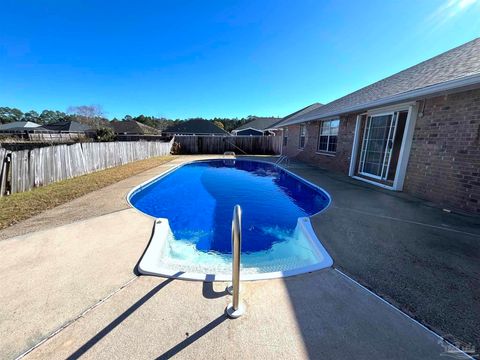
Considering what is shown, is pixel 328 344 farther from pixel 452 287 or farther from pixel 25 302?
pixel 25 302

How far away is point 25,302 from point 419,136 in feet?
28.7

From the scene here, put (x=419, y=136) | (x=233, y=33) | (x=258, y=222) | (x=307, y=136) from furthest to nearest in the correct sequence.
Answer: (x=307, y=136)
(x=233, y=33)
(x=419, y=136)
(x=258, y=222)

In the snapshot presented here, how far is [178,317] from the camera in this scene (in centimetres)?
195

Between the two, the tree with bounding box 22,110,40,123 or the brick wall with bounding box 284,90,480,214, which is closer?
the brick wall with bounding box 284,90,480,214

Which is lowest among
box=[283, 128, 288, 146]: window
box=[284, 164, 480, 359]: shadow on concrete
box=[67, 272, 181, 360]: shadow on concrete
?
box=[67, 272, 181, 360]: shadow on concrete

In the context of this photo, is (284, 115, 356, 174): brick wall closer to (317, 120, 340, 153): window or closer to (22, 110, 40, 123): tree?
(317, 120, 340, 153): window

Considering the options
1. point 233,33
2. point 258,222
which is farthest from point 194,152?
point 258,222

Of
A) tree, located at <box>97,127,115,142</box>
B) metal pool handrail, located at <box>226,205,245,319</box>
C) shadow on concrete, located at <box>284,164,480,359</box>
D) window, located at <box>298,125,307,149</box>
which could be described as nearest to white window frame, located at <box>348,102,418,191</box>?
shadow on concrete, located at <box>284,164,480,359</box>

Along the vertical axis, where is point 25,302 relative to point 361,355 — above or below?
below

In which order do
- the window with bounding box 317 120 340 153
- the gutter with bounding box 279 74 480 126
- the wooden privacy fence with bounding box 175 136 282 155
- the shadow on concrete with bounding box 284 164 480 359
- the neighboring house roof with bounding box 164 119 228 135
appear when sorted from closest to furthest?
the shadow on concrete with bounding box 284 164 480 359, the gutter with bounding box 279 74 480 126, the window with bounding box 317 120 340 153, the wooden privacy fence with bounding box 175 136 282 155, the neighboring house roof with bounding box 164 119 228 135

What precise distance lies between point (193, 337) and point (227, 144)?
68.3 ft

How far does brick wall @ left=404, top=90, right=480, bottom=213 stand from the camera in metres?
4.61

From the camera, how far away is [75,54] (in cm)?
1778

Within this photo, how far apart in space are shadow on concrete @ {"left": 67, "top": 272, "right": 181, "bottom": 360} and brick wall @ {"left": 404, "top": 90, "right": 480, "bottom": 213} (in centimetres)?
665
